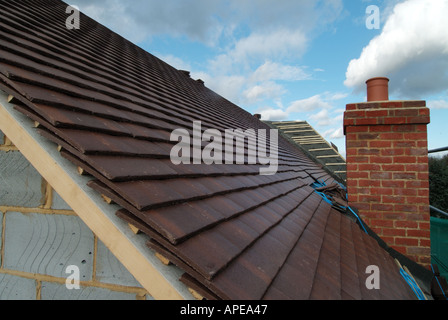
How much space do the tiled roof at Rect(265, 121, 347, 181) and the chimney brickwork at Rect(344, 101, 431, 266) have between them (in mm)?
7807

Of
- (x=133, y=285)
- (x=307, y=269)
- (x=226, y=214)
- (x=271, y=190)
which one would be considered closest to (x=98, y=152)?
(x=226, y=214)

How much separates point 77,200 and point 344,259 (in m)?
1.82

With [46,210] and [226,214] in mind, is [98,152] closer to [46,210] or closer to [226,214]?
[226,214]

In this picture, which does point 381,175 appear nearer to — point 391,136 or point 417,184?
point 417,184

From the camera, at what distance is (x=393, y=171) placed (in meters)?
3.32

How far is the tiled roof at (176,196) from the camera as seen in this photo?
104 centimetres

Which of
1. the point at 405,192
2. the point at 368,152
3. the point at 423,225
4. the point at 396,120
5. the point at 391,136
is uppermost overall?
the point at 396,120

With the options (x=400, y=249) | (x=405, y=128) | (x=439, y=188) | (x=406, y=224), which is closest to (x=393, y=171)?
(x=405, y=128)

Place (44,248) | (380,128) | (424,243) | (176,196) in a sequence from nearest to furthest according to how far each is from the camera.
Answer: (176,196) → (44,248) → (424,243) → (380,128)

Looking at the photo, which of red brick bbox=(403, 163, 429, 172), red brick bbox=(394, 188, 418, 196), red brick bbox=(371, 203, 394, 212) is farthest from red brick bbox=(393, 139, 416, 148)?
red brick bbox=(371, 203, 394, 212)

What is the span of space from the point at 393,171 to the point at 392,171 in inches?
0.5

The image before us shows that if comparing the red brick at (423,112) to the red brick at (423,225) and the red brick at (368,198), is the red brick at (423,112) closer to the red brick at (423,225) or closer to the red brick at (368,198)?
the red brick at (368,198)

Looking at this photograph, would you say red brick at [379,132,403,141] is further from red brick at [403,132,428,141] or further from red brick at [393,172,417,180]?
red brick at [393,172,417,180]

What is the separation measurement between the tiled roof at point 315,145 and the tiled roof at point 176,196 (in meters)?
9.72
